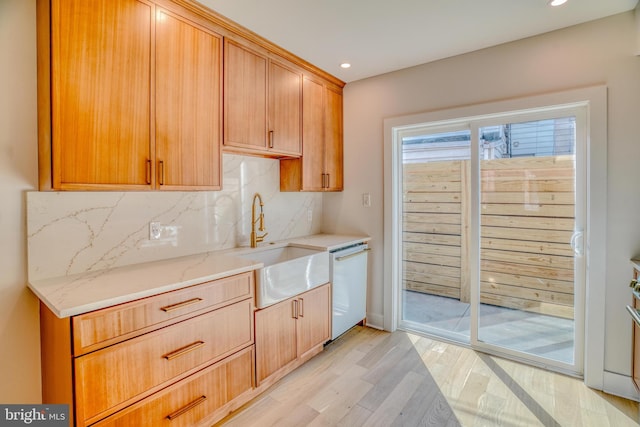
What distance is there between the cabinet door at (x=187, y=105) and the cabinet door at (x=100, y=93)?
0.08 m

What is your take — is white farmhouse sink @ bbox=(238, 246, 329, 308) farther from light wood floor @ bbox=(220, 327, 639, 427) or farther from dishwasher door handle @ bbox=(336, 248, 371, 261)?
light wood floor @ bbox=(220, 327, 639, 427)

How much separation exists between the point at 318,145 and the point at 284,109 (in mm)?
506

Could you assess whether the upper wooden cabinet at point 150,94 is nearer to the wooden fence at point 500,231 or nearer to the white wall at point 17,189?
the white wall at point 17,189

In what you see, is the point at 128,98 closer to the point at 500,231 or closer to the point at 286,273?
the point at 286,273

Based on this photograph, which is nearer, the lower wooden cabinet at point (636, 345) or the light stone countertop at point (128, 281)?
the light stone countertop at point (128, 281)

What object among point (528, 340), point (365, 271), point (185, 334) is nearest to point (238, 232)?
point (185, 334)

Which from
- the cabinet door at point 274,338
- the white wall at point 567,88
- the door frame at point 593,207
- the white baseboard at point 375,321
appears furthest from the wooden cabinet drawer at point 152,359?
the door frame at point 593,207

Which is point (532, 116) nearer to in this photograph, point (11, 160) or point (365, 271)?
point (365, 271)

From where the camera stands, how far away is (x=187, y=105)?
6.12ft

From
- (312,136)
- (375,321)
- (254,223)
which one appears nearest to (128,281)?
(254,223)

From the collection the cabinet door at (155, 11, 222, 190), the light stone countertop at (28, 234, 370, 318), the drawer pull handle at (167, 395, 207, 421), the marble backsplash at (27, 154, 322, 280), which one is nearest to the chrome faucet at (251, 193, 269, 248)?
the marble backsplash at (27, 154, 322, 280)

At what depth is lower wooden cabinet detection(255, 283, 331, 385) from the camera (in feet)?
6.56

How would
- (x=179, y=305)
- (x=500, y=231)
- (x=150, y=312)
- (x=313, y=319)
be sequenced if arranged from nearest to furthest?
(x=150, y=312), (x=179, y=305), (x=313, y=319), (x=500, y=231)

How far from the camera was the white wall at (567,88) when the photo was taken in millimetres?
1947
